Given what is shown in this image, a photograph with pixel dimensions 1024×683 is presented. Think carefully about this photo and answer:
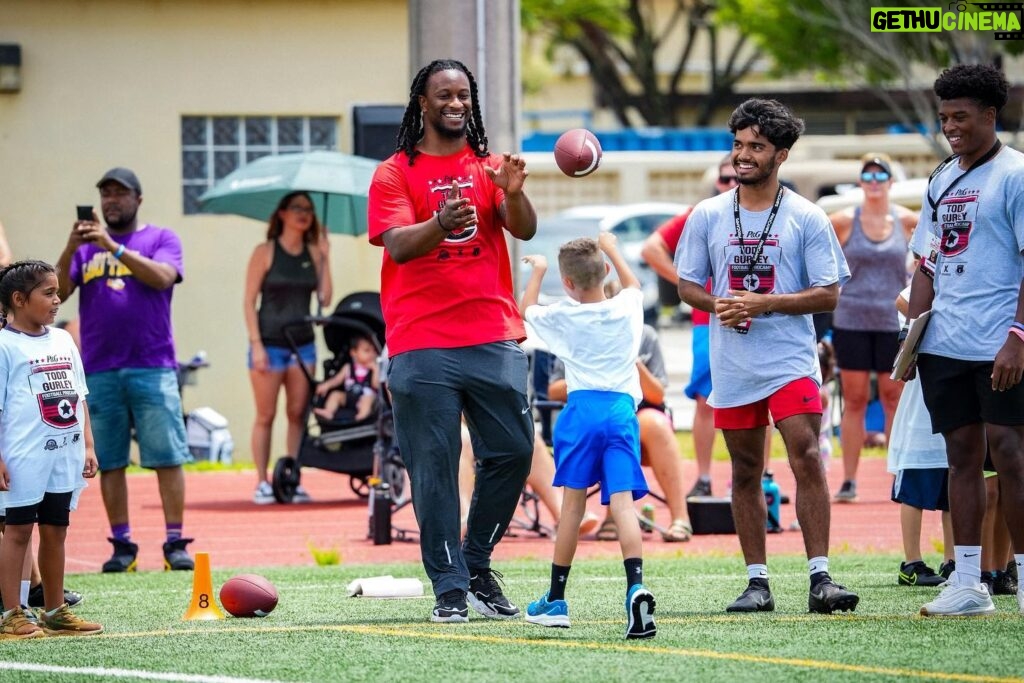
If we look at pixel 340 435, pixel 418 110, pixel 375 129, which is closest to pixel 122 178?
pixel 418 110

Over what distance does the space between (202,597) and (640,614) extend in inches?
83.7

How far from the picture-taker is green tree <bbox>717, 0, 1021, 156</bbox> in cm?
3384

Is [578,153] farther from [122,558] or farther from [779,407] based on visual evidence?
[122,558]

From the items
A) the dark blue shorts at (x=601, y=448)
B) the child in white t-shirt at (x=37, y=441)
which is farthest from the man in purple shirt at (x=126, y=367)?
the dark blue shorts at (x=601, y=448)

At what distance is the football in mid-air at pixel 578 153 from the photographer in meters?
7.50

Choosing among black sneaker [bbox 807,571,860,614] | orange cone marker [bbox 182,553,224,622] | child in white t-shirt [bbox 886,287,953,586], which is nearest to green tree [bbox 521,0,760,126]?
child in white t-shirt [bbox 886,287,953,586]

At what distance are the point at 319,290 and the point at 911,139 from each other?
25.1m

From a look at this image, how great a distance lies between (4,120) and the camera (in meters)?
17.5

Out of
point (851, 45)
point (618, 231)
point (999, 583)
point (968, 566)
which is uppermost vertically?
point (851, 45)

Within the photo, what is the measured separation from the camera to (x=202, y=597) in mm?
7898

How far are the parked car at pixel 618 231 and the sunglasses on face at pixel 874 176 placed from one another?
562 inches

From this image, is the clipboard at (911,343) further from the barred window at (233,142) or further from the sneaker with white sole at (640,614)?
the barred window at (233,142)

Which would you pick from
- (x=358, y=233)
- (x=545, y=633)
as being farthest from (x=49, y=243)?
(x=545, y=633)

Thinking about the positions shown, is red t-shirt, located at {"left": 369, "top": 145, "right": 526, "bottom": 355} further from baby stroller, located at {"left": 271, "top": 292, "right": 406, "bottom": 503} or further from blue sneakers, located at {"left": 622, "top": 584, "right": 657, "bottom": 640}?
baby stroller, located at {"left": 271, "top": 292, "right": 406, "bottom": 503}
